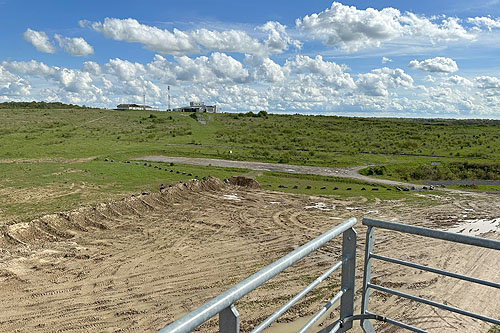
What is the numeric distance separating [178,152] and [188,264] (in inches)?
1012

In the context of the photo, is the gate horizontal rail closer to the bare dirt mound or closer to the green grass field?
the green grass field

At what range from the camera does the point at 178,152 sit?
34.9 m

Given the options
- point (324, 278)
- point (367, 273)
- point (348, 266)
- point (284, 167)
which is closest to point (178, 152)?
point (284, 167)

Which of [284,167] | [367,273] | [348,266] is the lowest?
[284,167]

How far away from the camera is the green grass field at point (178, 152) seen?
19.2m

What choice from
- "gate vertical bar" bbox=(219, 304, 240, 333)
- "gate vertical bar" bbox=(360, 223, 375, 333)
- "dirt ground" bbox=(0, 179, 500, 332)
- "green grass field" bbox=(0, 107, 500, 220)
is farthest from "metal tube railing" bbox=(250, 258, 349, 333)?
"green grass field" bbox=(0, 107, 500, 220)

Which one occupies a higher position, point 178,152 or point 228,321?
point 228,321

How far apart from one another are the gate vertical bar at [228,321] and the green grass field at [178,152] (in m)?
14.0

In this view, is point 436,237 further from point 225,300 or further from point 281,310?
point 225,300

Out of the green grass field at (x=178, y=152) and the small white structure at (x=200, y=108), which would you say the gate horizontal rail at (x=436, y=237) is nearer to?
the green grass field at (x=178, y=152)

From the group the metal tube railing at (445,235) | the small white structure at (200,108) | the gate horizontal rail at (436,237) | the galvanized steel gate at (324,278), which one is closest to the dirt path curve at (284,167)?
the gate horizontal rail at (436,237)

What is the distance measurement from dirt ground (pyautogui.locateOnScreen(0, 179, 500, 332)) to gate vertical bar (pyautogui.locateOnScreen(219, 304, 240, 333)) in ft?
17.3

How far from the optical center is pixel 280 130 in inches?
2335

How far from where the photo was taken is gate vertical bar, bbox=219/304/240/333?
1743mm
